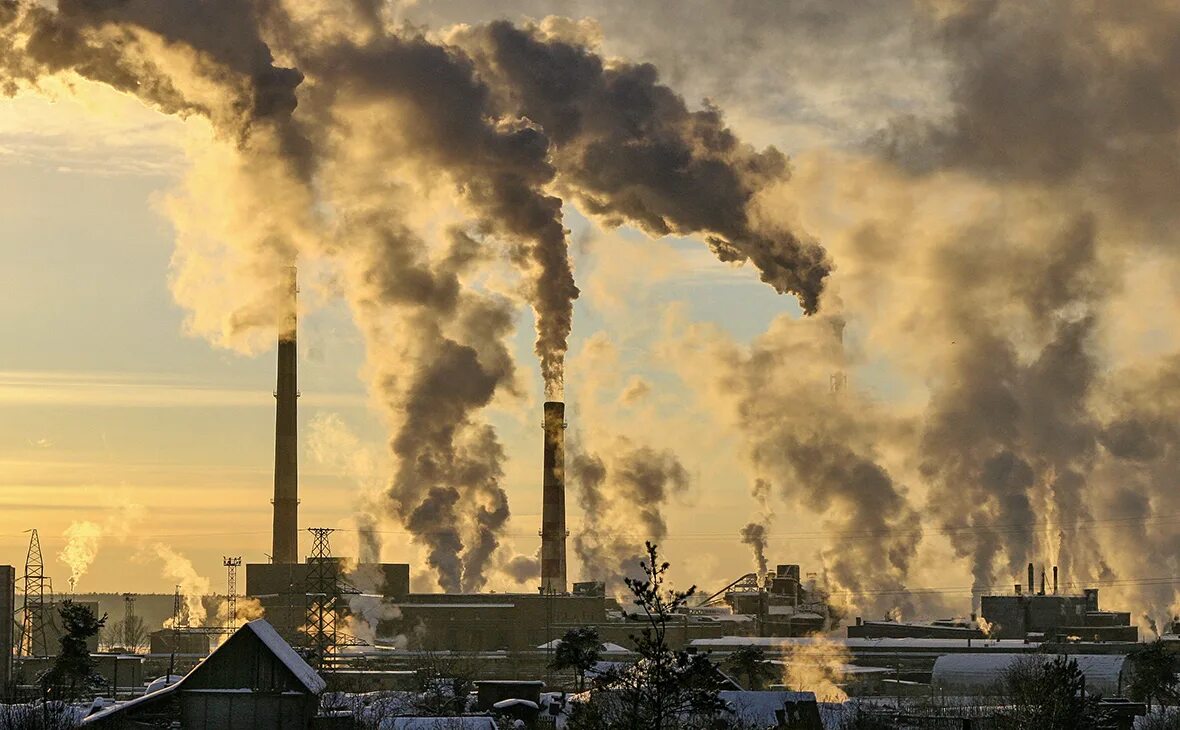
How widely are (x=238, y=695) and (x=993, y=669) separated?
2857 inches

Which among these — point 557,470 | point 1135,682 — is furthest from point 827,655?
point 1135,682

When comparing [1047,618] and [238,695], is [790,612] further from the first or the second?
[238,695]

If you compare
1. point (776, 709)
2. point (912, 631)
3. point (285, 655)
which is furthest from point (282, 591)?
point (285, 655)

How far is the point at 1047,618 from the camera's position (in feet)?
528

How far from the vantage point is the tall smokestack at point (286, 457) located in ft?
477

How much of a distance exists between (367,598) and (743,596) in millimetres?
41363

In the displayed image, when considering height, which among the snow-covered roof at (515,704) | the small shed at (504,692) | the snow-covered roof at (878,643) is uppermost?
the small shed at (504,692)

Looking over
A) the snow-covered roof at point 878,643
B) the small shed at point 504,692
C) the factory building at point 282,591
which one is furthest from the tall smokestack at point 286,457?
the small shed at point 504,692

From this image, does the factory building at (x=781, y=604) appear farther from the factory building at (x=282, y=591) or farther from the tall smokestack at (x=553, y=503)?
the factory building at (x=282, y=591)

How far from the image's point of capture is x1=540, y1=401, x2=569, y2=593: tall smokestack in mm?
148250

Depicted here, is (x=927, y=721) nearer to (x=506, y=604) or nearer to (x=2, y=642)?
(x=2, y=642)

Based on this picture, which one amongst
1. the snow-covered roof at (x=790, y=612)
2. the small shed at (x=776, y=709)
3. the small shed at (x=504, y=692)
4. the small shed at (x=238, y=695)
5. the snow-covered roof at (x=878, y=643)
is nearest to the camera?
the small shed at (x=238, y=695)

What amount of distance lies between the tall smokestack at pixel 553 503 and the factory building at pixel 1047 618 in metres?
40.9

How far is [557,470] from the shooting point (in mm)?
150125
